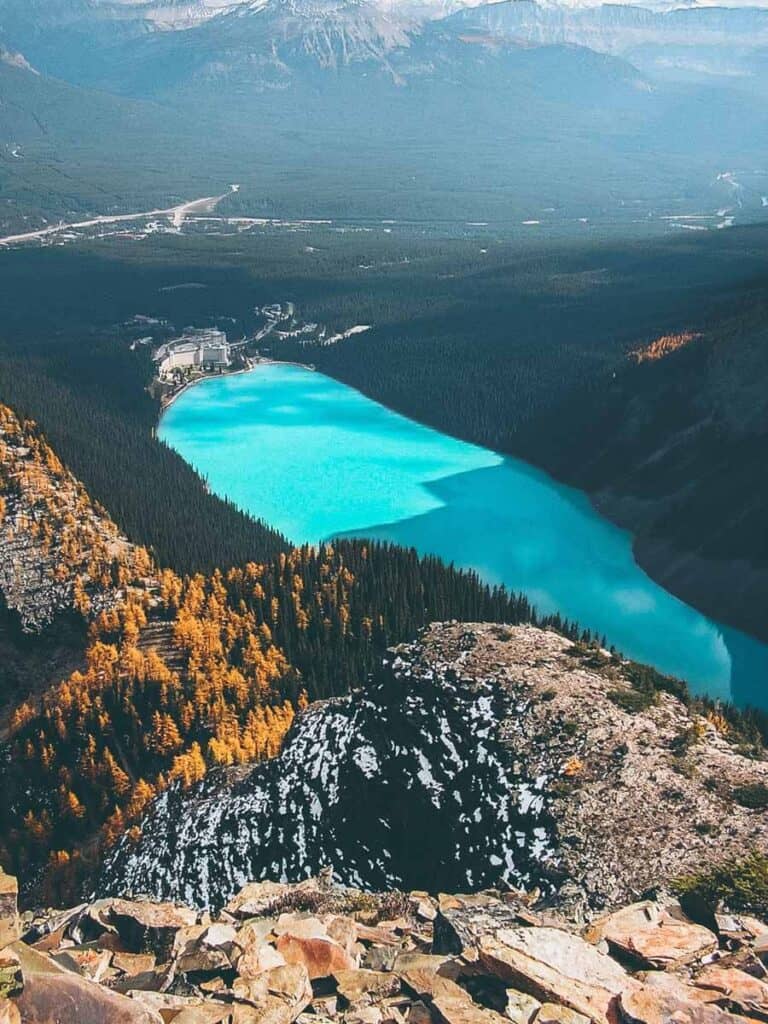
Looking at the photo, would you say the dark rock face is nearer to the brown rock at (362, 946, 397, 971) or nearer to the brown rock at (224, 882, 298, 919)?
the brown rock at (224, 882, 298, 919)

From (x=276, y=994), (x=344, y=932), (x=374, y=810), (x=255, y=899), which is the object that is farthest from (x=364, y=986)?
(x=374, y=810)

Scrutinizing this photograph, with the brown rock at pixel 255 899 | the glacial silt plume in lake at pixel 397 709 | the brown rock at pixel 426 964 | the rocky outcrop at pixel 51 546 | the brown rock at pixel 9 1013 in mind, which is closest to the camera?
the brown rock at pixel 9 1013

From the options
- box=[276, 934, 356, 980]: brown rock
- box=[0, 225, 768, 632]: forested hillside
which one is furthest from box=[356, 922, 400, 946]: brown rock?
box=[0, 225, 768, 632]: forested hillside

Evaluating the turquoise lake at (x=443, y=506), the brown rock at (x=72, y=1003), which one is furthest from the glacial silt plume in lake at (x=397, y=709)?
the turquoise lake at (x=443, y=506)

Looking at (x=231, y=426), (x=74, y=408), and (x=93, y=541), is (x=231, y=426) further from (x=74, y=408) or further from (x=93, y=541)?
(x=93, y=541)

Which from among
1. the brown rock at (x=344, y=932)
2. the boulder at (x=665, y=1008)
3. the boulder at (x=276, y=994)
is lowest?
the brown rock at (x=344, y=932)

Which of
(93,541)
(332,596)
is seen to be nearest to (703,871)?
(332,596)

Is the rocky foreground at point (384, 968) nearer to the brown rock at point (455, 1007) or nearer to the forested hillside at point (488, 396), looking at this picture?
the brown rock at point (455, 1007)
